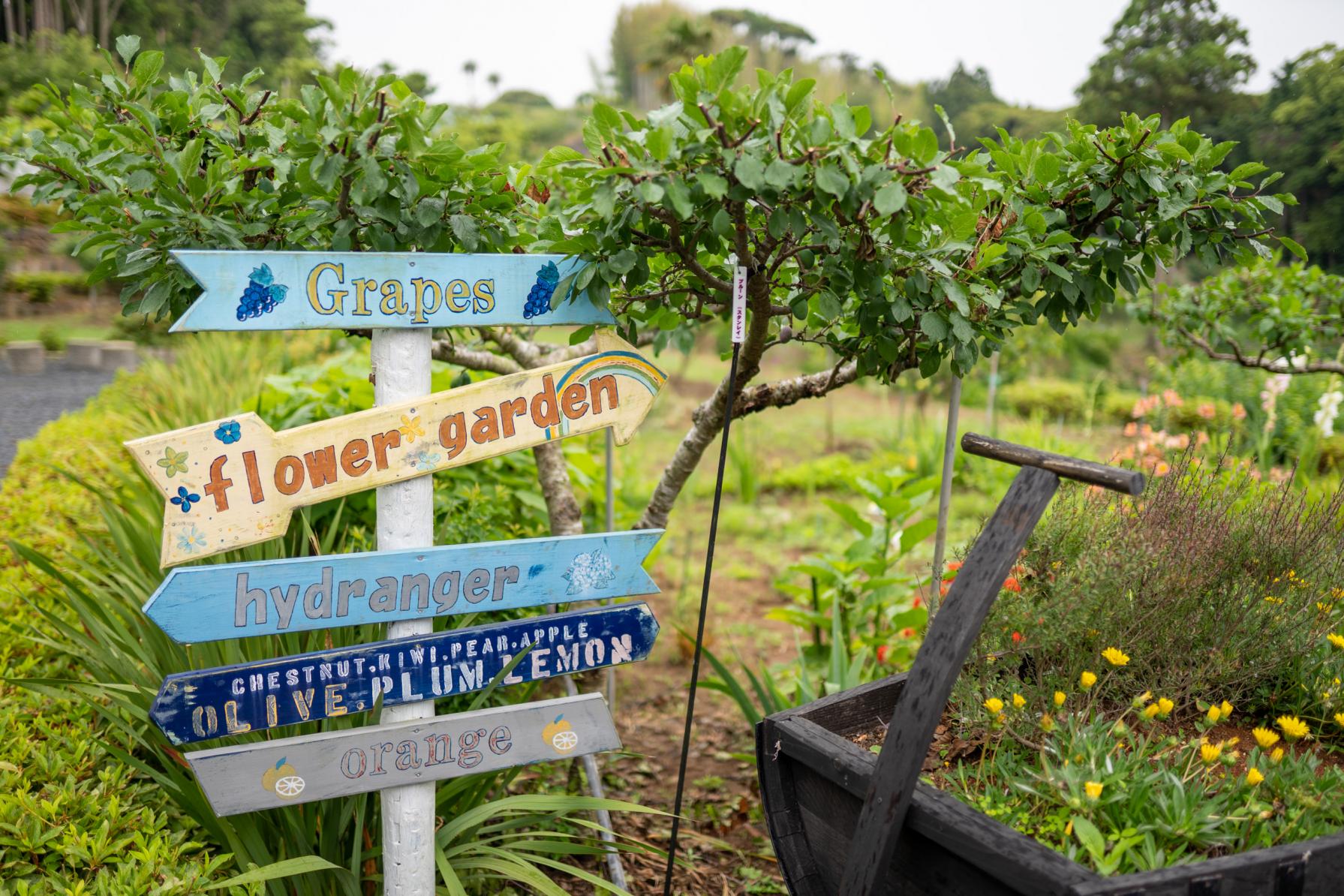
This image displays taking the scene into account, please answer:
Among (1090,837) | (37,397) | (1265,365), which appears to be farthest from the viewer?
(37,397)

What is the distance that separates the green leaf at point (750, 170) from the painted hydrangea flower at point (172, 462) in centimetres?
111

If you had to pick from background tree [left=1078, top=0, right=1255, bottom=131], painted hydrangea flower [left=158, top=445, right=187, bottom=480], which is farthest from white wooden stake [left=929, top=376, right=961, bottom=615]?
background tree [left=1078, top=0, right=1255, bottom=131]

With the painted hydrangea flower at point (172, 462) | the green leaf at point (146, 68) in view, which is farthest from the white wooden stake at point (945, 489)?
the green leaf at point (146, 68)

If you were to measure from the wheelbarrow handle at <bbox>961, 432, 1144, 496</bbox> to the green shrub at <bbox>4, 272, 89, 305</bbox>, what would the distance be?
52.2ft

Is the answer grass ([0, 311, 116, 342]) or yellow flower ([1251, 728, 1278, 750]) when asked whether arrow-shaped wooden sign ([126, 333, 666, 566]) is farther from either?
grass ([0, 311, 116, 342])

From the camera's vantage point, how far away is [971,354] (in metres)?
1.86

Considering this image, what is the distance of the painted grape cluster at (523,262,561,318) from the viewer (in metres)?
1.79

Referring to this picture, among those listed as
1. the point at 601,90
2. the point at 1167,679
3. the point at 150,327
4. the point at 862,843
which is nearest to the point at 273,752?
the point at 862,843

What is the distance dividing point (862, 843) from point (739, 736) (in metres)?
1.99

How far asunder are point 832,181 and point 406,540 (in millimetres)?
1114

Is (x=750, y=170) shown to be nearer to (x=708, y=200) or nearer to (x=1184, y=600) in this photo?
(x=708, y=200)

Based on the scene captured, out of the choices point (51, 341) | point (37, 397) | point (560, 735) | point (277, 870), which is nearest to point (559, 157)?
point (560, 735)

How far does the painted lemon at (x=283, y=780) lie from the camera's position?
1.64 metres

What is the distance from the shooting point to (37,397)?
795 cm
